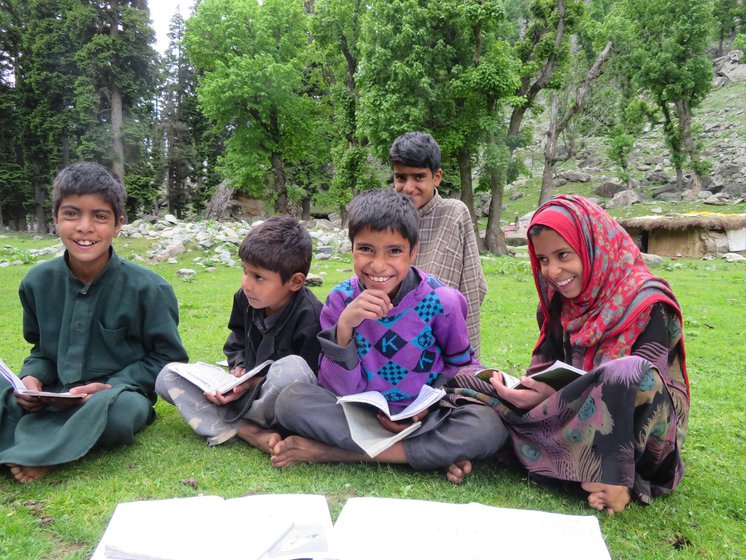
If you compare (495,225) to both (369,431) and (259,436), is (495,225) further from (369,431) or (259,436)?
(369,431)

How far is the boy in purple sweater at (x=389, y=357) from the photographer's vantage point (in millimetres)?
2359

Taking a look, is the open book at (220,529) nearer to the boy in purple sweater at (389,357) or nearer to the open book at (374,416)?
the open book at (374,416)

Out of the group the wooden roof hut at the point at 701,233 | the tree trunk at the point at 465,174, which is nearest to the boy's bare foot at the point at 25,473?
the tree trunk at the point at 465,174

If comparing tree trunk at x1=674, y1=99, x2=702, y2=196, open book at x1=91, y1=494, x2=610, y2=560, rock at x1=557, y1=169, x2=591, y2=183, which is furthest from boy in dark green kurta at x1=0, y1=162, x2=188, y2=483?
rock at x1=557, y1=169, x2=591, y2=183

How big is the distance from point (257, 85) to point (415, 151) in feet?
69.4

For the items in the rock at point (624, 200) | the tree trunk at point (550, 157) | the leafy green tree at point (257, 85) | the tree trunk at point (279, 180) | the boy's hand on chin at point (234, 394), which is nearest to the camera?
the boy's hand on chin at point (234, 394)

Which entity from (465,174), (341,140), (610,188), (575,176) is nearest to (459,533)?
(465,174)

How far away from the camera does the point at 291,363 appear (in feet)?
8.81

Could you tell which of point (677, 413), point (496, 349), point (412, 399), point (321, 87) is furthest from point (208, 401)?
point (321, 87)

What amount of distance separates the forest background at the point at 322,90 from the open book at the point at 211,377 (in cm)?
1337

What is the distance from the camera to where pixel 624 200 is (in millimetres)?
26109

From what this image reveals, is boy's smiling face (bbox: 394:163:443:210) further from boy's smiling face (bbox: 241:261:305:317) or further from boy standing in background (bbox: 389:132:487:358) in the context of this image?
boy's smiling face (bbox: 241:261:305:317)

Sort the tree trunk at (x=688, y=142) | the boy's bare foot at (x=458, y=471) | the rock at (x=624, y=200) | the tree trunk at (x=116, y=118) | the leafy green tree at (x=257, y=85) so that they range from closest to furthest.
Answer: the boy's bare foot at (x=458, y=471)
the leafy green tree at (x=257, y=85)
the tree trunk at (x=116, y=118)
the tree trunk at (x=688, y=142)
the rock at (x=624, y=200)

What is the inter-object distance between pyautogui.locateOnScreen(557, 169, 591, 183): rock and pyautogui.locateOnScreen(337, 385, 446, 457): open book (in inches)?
1324
